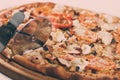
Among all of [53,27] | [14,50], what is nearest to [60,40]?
[53,27]

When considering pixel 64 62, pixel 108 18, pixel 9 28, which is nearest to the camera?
pixel 64 62

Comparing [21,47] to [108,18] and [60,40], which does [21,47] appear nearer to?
[60,40]

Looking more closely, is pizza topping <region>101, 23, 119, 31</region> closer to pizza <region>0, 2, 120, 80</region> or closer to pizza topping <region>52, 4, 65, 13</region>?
pizza <region>0, 2, 120, 80</region>

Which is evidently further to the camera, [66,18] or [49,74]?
[66,18]

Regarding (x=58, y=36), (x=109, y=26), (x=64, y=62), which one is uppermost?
(x=109, y=26)

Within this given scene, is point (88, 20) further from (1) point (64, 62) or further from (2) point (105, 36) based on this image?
(1) point (64, 62)

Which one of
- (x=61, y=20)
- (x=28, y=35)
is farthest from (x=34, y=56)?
(x=61, y=20)

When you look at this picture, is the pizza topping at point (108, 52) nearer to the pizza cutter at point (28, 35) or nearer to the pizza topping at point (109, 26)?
the pizza topping at point (109, 26)
